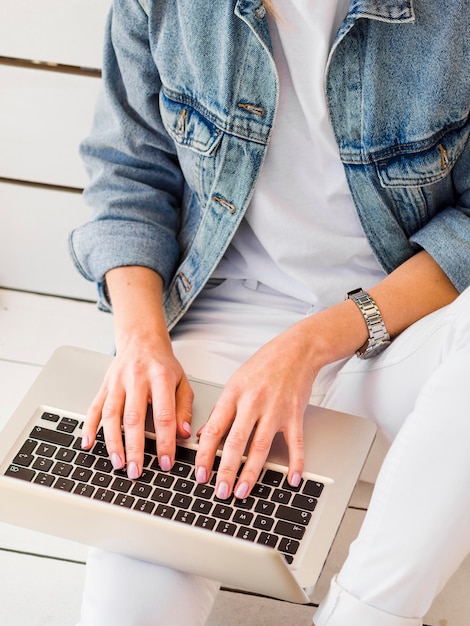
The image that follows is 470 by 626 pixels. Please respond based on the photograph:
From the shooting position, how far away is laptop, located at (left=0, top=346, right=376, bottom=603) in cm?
64

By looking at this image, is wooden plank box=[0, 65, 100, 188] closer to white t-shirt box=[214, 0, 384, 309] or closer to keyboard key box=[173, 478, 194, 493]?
white t-shirt box=[214, 0, 384, 309]

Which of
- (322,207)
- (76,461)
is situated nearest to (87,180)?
(322,207)

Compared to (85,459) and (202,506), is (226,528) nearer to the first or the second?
(202,506)

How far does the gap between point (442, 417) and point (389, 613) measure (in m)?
0.18

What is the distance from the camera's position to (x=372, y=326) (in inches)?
34.5

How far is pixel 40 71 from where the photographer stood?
1.18 m

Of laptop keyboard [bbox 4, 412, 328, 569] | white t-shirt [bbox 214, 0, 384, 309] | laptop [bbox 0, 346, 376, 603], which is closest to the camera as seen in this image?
laptop [bbox 0, 346, 376, 603]

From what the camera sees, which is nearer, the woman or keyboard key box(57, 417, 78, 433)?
the woman

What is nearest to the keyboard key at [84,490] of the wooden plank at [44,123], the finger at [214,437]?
the finger at [214,437]

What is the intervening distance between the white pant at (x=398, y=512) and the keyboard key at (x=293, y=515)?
6cm

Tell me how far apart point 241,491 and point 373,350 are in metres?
0.24

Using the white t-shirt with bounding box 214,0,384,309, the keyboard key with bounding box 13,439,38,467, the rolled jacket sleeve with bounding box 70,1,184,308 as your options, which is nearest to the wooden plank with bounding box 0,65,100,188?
the rolled jacket sleeve with bounding box 70,1,184,308

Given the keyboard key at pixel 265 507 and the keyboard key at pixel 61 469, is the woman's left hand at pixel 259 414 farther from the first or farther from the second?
the keyboard key at pixel 61 469

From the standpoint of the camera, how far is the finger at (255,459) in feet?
2.45
